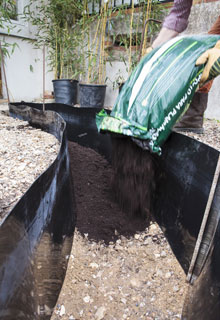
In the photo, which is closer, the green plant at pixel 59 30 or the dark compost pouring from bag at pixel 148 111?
the dark compost pouring from bag at pixel 148 111

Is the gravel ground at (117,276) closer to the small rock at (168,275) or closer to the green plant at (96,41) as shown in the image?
the small rock at (168,275)

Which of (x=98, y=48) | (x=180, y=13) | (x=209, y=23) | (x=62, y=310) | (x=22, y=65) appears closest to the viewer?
(x=62, y=310)

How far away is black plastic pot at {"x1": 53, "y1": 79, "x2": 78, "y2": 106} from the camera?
3268 millimetres

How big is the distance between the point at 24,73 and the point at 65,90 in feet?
2.64

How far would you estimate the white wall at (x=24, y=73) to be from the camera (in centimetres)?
342

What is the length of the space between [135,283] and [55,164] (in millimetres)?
599

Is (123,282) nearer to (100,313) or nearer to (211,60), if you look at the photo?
(100,313)

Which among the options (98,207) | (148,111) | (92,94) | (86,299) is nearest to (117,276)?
(86,299)

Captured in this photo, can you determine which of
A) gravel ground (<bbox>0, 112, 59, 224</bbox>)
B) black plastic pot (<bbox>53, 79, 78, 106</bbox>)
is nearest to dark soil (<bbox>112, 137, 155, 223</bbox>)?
gravel ground (<bbox>0, 112, 59, 224</bbox>)

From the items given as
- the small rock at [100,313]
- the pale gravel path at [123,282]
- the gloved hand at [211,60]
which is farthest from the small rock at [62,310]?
the gloved hand at [211,60]

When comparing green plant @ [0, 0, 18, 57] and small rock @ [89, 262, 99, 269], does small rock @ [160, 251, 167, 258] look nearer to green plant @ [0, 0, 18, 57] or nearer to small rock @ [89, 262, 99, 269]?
small rock @ [89, 262, 99, 269]

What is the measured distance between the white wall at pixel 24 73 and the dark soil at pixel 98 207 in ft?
7.75

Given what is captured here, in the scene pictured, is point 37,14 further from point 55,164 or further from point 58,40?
point 55,164

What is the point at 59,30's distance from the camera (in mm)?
3395
